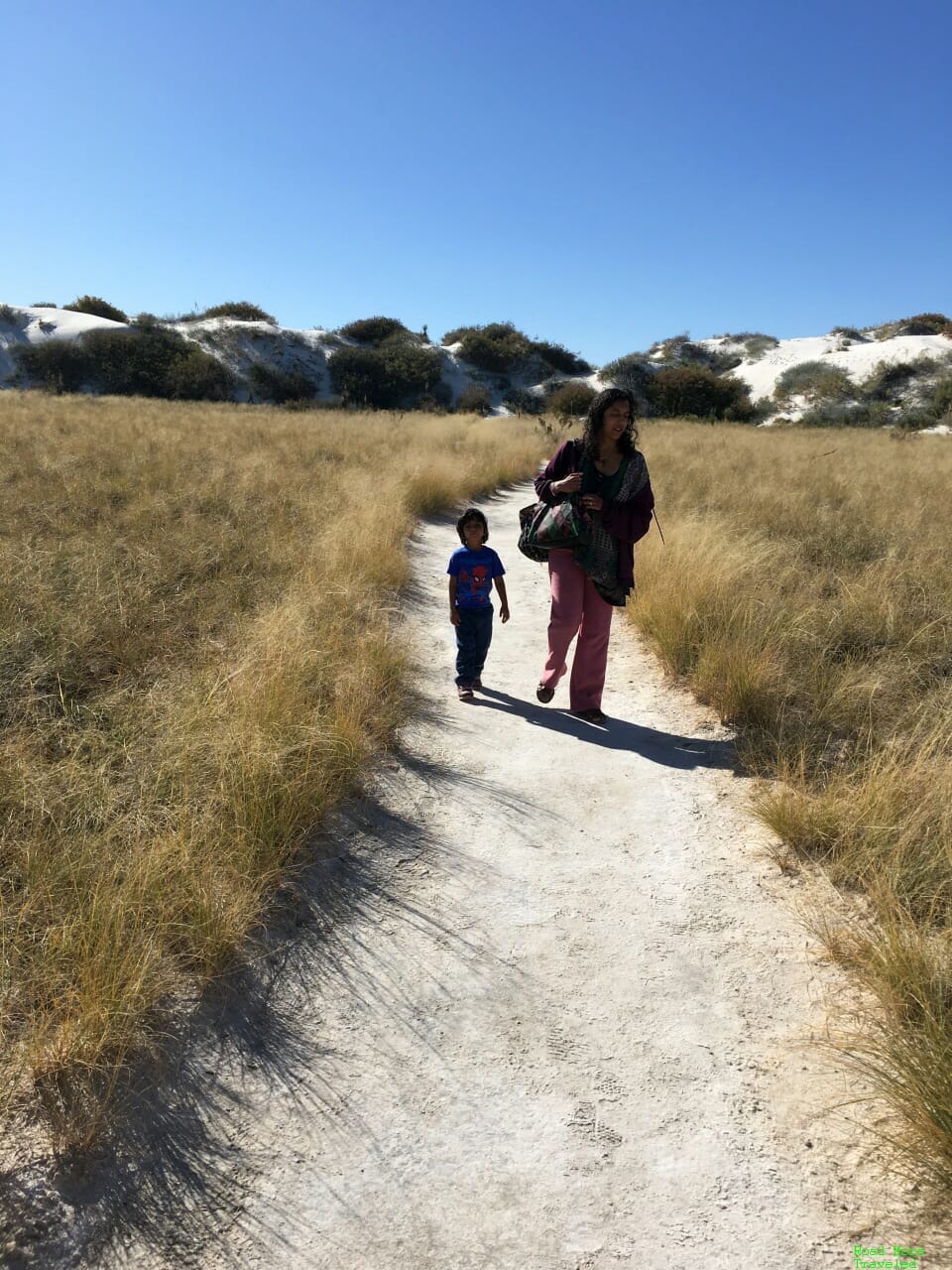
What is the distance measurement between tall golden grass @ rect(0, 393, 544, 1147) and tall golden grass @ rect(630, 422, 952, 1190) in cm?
189

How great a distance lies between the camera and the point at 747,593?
15.7ft

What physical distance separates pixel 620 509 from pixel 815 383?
34530 millimetres

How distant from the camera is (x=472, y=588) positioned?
4.17m

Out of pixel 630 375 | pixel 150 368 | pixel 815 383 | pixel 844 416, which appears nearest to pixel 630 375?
pixel 630 375

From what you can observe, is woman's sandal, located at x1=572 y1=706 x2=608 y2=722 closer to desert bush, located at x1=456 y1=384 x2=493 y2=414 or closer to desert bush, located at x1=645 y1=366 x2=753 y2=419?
desert bush, located at x1=456 y1=384 x2=493 y2=414

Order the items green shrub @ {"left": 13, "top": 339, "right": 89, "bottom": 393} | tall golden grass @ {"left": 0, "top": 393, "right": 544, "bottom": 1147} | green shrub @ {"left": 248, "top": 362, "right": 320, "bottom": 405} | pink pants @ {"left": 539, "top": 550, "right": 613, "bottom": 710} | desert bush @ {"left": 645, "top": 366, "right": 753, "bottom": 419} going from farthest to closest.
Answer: desert bush @ {"left": 645, "top": 366, "right": 753, "bottom": 419} → green shrub @ {"left": 248, "top": 362, "right": 320, "bottom": 405} → green shrub @ {"left": 13, "top": 339, "right": 89, "bottom": 393} → pink pants @ {"left": 539, "top": 550, "right": 613, "bottom": 710} → tall golden grass @ {"left": 0, "top": 393, "right": 544, "bottom": 1147}

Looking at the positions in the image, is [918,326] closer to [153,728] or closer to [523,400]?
[523,400]

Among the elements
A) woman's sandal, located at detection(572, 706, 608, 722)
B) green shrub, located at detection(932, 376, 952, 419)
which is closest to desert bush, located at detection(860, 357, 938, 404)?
green shrub, located at detection(932, 376, 952, 419)

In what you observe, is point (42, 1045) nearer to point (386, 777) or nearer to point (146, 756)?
point (146, 756)

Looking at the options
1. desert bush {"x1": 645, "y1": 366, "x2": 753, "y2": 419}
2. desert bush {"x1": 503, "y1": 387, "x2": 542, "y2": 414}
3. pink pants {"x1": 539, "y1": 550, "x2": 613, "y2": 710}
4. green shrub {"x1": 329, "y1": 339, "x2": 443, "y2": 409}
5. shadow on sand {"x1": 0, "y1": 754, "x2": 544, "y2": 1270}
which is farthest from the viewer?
desert bush {"x1": 503, "y1": 387, "x2": 542, "y2": 414}

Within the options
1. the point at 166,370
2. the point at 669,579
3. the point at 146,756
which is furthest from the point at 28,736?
the point at 166,370

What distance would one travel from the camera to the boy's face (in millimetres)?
4133

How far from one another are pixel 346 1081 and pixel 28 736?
200 centimetres

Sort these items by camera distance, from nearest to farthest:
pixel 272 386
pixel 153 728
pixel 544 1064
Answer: pixel 544 1064, pixel 153 728, pixel 272 386
